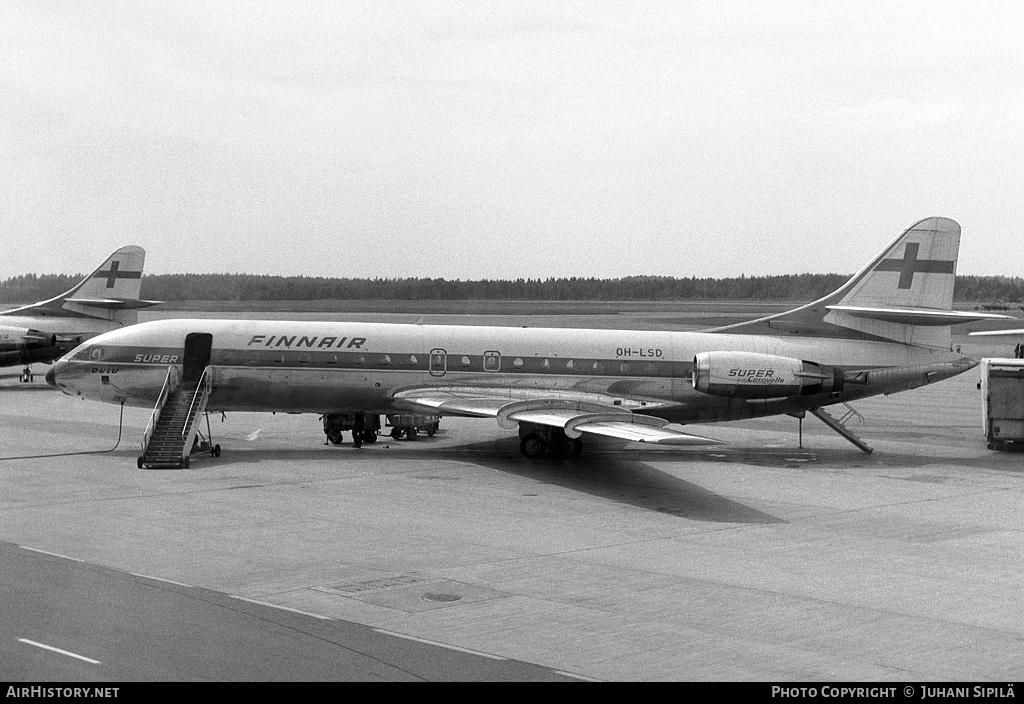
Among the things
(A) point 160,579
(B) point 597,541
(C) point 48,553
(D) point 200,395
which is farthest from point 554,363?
(A) point 160,579

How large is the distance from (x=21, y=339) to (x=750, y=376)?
1439 inches

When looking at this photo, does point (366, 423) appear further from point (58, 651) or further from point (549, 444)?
point (58, 651)

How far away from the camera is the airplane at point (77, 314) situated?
52906 millimetres

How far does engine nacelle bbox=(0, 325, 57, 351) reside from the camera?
5259cm

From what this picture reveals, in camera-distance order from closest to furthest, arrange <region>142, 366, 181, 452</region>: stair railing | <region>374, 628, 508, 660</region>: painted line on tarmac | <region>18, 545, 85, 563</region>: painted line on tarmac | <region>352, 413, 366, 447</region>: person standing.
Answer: <region>374, 628, 508, 660</region>: painted line on tarmac
<region>18, 545, 85, 563</region>: painted line on tarmac
<region>142, 366, 181, 452</region>: stair railing
<region>352, 413, 366, 447</region>: person standing

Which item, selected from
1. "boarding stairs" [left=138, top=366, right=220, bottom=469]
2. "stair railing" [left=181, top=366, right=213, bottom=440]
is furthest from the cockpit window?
"stair railing" [left=181, top=366, right=213, bottom=440]

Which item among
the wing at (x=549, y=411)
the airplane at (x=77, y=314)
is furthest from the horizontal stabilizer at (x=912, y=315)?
the airplane at (x=77, y=314)

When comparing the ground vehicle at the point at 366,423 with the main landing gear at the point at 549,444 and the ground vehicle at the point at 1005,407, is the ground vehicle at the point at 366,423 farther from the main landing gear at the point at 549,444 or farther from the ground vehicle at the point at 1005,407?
the ground vehicle at the point at 1005,407

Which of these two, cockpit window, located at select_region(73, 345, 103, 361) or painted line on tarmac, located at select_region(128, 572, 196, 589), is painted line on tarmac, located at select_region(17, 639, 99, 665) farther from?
cockpit window, located at select_region(73, 345, 103, 361)

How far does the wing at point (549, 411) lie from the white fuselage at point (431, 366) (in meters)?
0.22

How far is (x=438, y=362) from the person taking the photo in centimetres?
3362

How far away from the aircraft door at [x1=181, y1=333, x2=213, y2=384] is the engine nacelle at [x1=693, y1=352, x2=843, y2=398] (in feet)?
48.2
